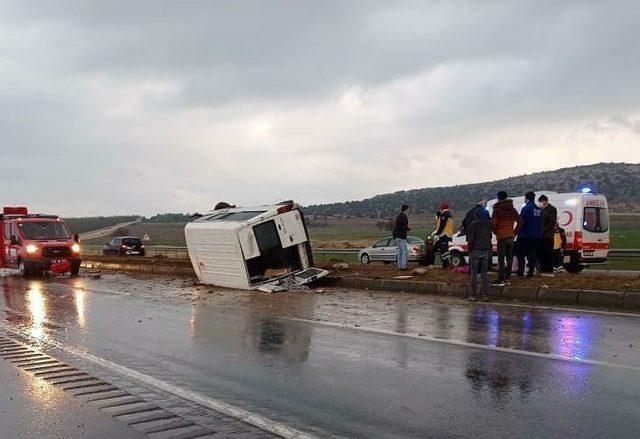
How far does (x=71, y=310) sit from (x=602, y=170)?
104798 mm

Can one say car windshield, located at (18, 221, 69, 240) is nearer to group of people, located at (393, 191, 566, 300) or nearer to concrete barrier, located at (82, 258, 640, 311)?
concrete barrier, located at (82, 258, 640, 311)

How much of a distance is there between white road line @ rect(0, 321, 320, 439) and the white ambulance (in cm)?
1276

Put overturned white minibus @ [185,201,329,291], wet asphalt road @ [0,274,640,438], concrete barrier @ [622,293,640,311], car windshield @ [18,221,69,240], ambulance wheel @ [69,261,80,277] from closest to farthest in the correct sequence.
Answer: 1. wet asphalt road @ [0,274,640,438]
2. concrete barrier @ [622,293,640,311]
3. overturned white minibus @ [185,201,329,291]
4. ambulance wheel @ [69,261,80,277]
5. car windshield @ [18,221,69,240]

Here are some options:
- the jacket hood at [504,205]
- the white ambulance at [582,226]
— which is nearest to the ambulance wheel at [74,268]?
the white ambulance at [582,226]

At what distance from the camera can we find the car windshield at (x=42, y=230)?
23.7 m

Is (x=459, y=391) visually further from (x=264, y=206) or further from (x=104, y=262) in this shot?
(x=104, y=262)

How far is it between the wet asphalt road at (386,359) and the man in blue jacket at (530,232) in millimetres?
2600

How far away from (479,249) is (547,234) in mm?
2288

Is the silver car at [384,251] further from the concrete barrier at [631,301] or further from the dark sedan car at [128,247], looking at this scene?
the dark sedan car at [128,247]

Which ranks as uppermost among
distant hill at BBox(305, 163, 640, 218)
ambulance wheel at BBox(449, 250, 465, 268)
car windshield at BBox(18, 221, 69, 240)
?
distant hill at BBox(305, 163, 640, 218)

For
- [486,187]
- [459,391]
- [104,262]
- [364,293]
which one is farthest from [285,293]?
[486,187]

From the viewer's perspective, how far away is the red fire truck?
22.8 metres

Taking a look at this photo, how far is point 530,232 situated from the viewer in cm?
1306

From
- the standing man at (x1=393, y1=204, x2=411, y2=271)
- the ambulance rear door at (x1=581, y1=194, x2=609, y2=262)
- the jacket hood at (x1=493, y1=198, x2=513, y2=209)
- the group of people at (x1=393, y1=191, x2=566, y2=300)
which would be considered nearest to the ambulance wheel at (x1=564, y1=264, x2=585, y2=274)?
the ambulance rear door at (x1=581, y1=194, x2=609, y2=262)
